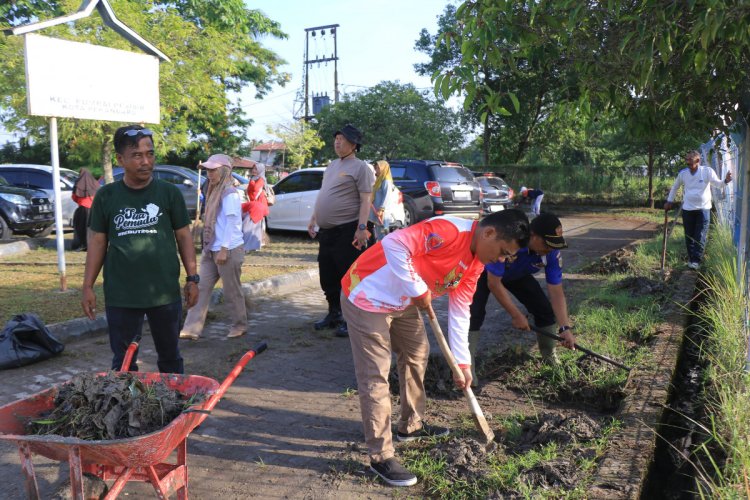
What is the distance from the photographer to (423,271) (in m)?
3.43

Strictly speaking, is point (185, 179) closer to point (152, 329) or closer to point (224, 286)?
point (224, 286)

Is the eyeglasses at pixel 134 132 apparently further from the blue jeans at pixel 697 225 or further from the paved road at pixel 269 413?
the blue jeans at pixel 697 225

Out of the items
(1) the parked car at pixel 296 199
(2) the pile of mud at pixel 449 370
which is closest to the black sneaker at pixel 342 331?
(2) the pile of mud at pixel 449 370

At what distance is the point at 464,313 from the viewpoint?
3.54 m

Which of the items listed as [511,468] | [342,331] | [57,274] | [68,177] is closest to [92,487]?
[511,468]

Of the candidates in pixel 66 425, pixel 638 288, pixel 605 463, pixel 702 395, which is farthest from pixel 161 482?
pixel 638 288

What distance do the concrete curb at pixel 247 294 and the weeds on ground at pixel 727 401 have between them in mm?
5041

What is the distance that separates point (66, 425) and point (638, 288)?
268 inches

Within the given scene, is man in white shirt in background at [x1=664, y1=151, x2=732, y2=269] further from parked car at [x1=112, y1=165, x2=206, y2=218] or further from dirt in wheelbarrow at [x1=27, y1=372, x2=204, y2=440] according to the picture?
parked car at [x1=112, y1=165, x2=206, y2=218]

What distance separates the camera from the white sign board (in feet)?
24.1

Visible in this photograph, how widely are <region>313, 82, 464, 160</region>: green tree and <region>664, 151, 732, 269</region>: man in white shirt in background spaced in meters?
21.8

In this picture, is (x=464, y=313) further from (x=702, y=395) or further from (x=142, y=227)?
(x=702, y=395)

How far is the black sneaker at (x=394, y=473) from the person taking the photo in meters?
3.35

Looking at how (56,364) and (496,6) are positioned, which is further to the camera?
(56,364)
